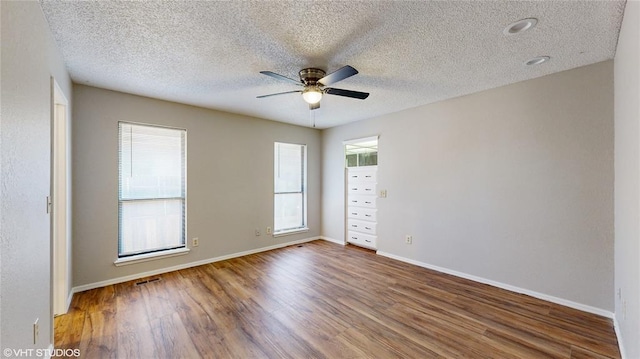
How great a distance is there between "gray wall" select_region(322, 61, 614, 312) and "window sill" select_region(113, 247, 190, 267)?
3.40 meters

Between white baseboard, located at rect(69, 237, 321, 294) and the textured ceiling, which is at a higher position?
the textured ceiling

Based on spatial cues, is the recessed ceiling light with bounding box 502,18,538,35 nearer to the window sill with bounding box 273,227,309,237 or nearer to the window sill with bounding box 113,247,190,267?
the window sill with bounding box 273,227,309,237

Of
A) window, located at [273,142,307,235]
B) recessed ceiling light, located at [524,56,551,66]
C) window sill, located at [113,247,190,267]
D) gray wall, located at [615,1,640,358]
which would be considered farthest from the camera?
window, located at [273,142,307,235]

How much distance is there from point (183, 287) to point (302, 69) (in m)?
2.99

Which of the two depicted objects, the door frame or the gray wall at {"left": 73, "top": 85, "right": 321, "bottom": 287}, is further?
the gray wall at {"left": 73, "top": 85, "right": 321, "bottom": 287}

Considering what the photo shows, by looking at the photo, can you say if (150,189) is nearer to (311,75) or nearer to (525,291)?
(311,75)

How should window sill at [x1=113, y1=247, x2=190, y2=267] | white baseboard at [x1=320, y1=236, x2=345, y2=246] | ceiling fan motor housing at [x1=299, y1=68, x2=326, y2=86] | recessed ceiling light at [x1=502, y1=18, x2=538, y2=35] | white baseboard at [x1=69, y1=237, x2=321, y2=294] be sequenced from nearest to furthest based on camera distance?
recessed ceiling light at [x1=502, y1=18, x2=538, y2=35] → ceiling fan motor housing at [x1=299, y1=68, x2=326, y2=86] → white baseboard at [x1=69, y1=237, x2=321, y2=294] → window sill at [x1=113, y1=247, x2=190, y2=267] → white baseboard at [x1=320, y1=236, x2=345, y2=246]

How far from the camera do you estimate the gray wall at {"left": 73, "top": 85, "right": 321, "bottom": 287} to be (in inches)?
123

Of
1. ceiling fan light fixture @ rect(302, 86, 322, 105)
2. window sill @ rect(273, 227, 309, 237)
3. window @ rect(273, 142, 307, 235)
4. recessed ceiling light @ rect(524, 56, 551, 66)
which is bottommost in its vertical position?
window sill @ rect(273, 227, 309, 237)

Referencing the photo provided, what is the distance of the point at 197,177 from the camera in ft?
13.1

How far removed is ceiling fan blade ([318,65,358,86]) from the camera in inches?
82.6

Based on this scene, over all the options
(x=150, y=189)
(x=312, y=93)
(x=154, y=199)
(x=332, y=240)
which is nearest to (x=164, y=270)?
(x=154, y=199)

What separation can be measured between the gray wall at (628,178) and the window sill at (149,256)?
182 inches

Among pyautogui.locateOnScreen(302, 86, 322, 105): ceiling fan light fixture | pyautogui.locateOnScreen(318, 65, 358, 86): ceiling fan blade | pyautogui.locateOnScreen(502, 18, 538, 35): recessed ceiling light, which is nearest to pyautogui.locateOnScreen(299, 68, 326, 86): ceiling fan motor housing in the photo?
pyautogui.locateOnScreen(302, 86, 322, 105): ceiling fan light fixture
